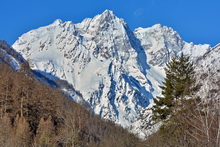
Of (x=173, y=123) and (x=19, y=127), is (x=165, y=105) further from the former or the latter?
(x=19, y=127)

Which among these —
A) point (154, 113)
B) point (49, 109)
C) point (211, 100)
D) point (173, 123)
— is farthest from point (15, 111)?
point (211, 100)

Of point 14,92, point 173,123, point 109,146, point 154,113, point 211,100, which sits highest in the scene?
point 14,92

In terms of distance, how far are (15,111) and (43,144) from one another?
1329 inches

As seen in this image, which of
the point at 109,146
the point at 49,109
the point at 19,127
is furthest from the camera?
the point at 109,146

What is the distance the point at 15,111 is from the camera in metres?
71.1

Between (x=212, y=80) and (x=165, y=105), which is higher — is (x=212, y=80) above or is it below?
below

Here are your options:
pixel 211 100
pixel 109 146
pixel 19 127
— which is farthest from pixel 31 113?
pixel 211 100

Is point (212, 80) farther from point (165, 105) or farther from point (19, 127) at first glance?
point (19, 127)

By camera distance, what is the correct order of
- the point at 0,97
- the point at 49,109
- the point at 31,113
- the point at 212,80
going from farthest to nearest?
1. the point at 49,109
2. the point at 31,113
3. the point at 0,97
4. the point at 212,80

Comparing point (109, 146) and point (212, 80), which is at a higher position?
point (109, 146)

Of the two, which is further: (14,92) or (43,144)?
(14,92)

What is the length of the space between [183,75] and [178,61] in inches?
99.7

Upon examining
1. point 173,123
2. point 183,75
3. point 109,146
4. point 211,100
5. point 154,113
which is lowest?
point 211,100

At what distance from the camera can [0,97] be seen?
70125 mm
